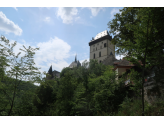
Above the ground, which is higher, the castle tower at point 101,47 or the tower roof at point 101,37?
the tower roof at point 101,37

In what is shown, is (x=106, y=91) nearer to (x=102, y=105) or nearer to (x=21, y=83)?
(x=102, y=105)

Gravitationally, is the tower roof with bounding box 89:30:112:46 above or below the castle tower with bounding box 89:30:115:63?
above

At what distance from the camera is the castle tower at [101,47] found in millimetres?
A: 63562

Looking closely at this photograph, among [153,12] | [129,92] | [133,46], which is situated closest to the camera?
[153,12]

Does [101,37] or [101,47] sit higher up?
[101,37]

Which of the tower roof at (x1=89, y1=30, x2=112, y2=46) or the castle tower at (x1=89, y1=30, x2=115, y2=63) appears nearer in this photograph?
the castle tower at (x1=89, y1=30, x2=115, y2=63)

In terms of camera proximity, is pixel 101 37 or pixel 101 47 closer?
pixel 101 47

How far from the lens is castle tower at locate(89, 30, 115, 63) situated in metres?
63.6

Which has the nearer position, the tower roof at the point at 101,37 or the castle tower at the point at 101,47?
the castle tower at the point at 101,47

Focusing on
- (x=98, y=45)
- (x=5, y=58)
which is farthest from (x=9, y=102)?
(x=98, y=45)

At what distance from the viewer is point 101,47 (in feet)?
218

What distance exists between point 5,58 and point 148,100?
12265mm

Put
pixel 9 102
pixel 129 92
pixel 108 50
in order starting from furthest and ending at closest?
1. pixel 108 50
2. pixel 129 92
3. pixel 9 102
